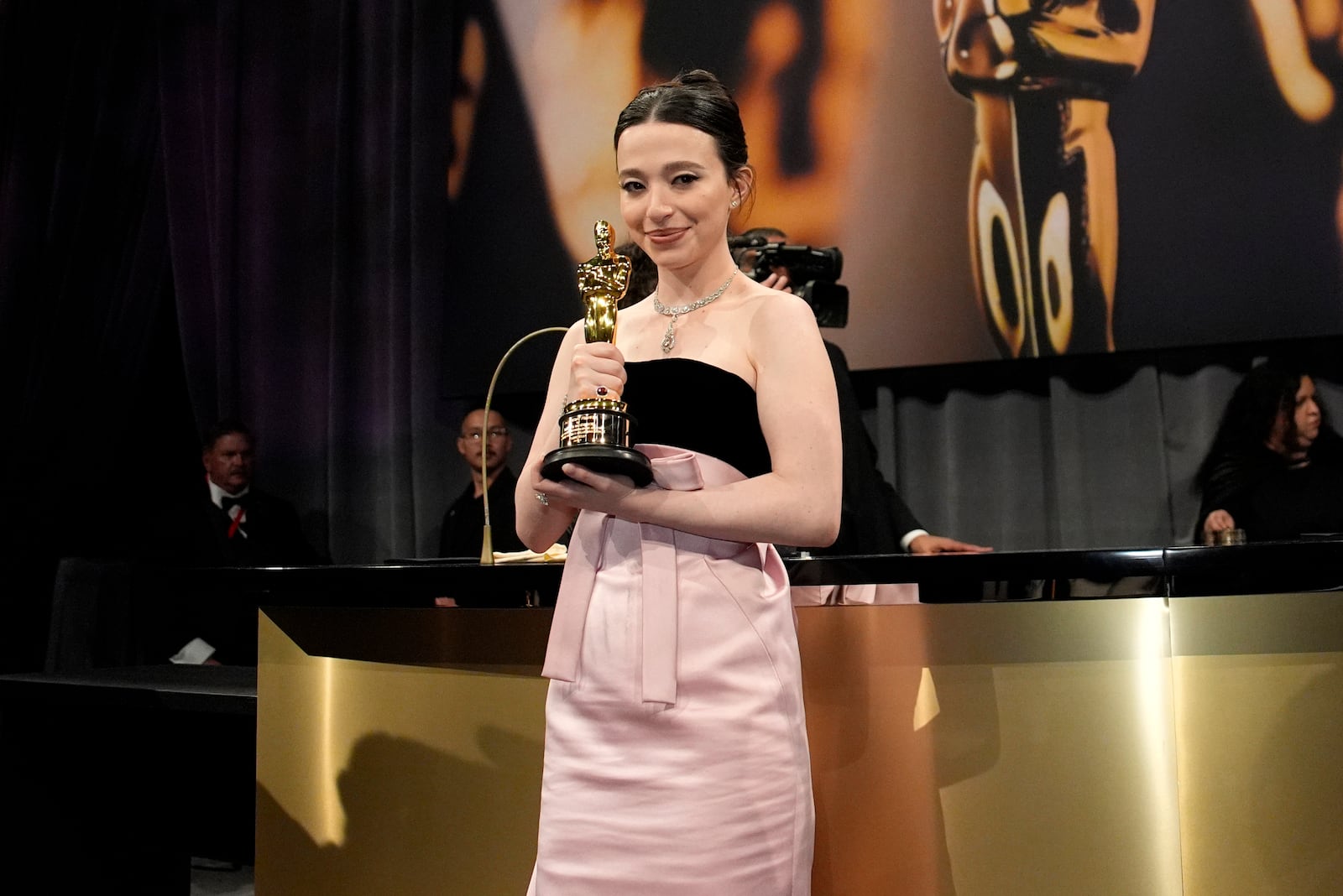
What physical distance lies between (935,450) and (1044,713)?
13.3 feet

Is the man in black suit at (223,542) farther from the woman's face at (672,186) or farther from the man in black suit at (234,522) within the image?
the woman's face at (672,186)

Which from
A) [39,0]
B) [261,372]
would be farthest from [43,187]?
[261,372]

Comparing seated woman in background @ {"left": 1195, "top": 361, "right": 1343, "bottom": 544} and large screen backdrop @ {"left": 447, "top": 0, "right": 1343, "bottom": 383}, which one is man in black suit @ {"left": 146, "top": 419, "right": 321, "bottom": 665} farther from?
seated woman in background @ {"left": 1195, "top": 361, "right": 1343, "bottom": 544}

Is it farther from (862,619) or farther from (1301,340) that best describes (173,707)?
(1301,340)

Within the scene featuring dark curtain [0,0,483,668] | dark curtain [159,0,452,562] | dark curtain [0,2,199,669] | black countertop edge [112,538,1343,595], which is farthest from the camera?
dark curtain [159,0,452,562]

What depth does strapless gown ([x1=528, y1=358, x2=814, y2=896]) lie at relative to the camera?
5.31 ft

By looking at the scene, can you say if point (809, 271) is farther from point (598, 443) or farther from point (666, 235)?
point (598, 443)

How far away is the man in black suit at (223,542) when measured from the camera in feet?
19.4

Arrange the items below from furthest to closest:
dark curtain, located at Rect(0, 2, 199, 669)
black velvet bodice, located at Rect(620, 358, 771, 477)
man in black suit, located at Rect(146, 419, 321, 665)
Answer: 1. dark curtain, located at Rect(0, 2, 199, 669)
2. man in black suit, located at Rect(146, 419, 321, 665)
3. black velvet bodice, located at Rect(620, 358, 771, 477)

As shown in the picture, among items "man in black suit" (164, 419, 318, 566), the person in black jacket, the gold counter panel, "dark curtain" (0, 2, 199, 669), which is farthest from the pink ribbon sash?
"dark curtain" (0, 2, 199, 669)

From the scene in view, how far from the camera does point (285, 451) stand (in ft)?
23.9

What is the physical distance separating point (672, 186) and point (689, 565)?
1.73 feet

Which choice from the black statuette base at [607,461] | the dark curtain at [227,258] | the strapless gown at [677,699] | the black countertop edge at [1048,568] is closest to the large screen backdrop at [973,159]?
the dark curtain at [227,258]

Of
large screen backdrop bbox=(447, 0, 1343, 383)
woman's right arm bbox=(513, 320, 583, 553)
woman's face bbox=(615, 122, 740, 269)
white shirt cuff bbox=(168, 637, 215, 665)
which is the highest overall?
large screen backdrop bbox=(447, 0, 1343, 383)
